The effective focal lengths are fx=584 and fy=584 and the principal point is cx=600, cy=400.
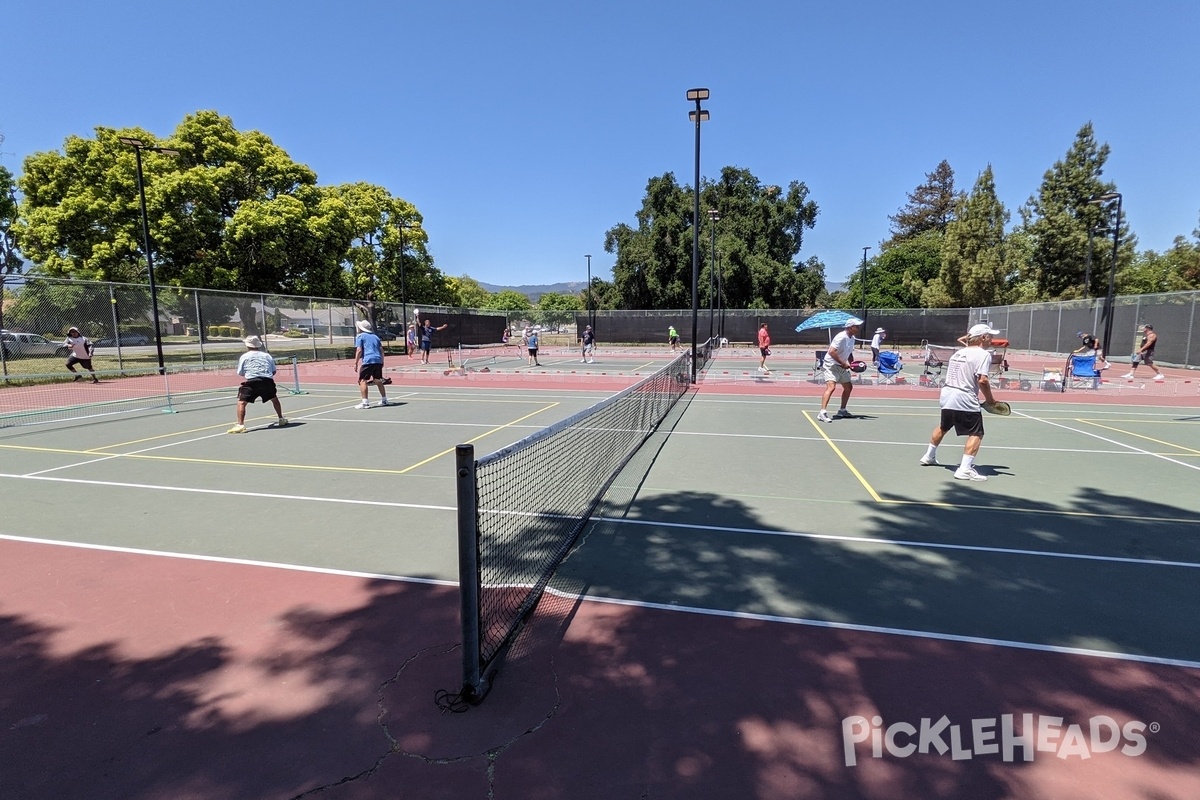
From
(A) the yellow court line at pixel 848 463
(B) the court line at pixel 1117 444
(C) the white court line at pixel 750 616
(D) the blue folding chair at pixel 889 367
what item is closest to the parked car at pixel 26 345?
(C) the white court line at pixel 750 616

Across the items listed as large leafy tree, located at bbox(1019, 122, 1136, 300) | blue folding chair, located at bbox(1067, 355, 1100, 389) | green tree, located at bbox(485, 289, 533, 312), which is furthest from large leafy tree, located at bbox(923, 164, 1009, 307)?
green tree, located at bbox(485, 289, 533, 312)

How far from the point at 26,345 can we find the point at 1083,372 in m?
31.8

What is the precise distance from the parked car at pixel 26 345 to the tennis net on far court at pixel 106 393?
777 mm

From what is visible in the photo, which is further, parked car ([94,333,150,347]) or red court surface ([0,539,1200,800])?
parked car ([94,333,150,347])

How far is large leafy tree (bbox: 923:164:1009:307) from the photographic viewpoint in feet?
156

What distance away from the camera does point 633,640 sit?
3.70 metres

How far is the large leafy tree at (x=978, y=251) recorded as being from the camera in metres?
47.5

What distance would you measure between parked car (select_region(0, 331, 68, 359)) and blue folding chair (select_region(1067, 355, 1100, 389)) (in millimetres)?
31264

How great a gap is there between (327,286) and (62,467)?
89.8 ft

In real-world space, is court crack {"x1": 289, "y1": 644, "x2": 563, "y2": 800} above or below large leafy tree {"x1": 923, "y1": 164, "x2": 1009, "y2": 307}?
below

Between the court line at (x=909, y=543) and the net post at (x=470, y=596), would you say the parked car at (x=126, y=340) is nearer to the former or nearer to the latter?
the court line at (x=909, y=543)

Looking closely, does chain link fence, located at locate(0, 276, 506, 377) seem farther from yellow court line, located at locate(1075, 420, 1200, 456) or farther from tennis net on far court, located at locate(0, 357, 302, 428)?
yellow court line, located at locate(1075, 420, 1200, 456)

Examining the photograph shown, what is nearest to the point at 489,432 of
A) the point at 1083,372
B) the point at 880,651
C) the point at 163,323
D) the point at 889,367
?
the point at 880,651

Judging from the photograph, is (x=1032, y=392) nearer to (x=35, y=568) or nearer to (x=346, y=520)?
(x=346, y=520)
